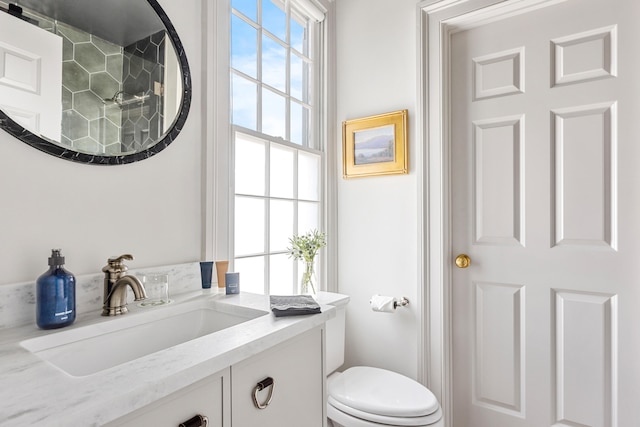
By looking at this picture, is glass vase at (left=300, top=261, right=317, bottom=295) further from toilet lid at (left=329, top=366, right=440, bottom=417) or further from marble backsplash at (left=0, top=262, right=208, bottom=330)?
marble backsplash at (left=0, top=262, right=208, bottom=330)

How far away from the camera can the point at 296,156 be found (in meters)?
1.79

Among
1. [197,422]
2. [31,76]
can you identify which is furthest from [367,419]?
[31,76]

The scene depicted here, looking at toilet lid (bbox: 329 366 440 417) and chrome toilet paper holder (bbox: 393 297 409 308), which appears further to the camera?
chrome toilet paper holder (bbox: 393 297 409 308)

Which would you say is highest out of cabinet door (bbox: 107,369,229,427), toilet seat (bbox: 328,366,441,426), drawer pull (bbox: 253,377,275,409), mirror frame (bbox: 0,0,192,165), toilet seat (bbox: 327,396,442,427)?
mirror frame (bbox: 0,0,192,165)

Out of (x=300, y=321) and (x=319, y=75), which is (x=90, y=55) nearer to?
(x=300, y=321)

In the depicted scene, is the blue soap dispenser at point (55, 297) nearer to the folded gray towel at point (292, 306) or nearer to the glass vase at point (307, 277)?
the folded gray towel at point (292, 306)

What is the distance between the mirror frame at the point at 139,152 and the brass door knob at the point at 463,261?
4.55 feet

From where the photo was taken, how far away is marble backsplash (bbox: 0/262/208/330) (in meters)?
0.76

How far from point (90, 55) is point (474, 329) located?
1880 millimetres

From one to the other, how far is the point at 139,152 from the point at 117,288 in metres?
0.42

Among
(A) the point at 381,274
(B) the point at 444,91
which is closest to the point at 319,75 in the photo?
(B) the point at 444,91

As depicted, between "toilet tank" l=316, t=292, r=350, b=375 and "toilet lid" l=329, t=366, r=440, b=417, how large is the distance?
77mm

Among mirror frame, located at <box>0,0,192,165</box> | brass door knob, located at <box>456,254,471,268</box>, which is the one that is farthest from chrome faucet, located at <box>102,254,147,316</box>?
brass door knob, located at <box>456,254,471,268</box>

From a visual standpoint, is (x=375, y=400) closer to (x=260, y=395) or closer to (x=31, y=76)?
(x=260, y=395)
